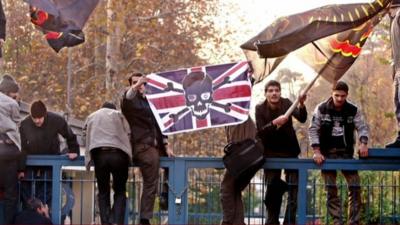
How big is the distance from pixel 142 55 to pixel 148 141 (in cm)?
1830

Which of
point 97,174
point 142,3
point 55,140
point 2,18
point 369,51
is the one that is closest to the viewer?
point 2,18

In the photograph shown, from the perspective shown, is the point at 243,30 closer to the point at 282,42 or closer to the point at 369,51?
the point at 369,51

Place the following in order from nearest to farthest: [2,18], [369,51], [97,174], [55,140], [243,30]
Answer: [2,18] → [97,174] → [55,140] → [243,30] → [369,51]

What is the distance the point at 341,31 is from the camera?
1165 cm

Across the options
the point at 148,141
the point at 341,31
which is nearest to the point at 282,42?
the point at 341,31

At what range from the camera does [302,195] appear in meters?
11.6

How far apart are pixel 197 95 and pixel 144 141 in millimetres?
894

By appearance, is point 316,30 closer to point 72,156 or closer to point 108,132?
point 108,132

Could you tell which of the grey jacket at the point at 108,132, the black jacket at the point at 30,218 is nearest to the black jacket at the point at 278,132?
the grey jacket at the point at 108,132

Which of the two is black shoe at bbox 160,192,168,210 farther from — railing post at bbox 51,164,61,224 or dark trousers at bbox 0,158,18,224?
dark trousers at bbox 0,158,18,224

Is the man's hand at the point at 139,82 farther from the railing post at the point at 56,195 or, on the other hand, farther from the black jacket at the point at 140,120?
the railing post at the point at 56,195

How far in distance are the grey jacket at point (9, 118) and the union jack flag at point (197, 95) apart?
5.44 feet

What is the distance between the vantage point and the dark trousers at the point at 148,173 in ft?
38.3

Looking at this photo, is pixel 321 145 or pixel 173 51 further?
pixel 173 51
